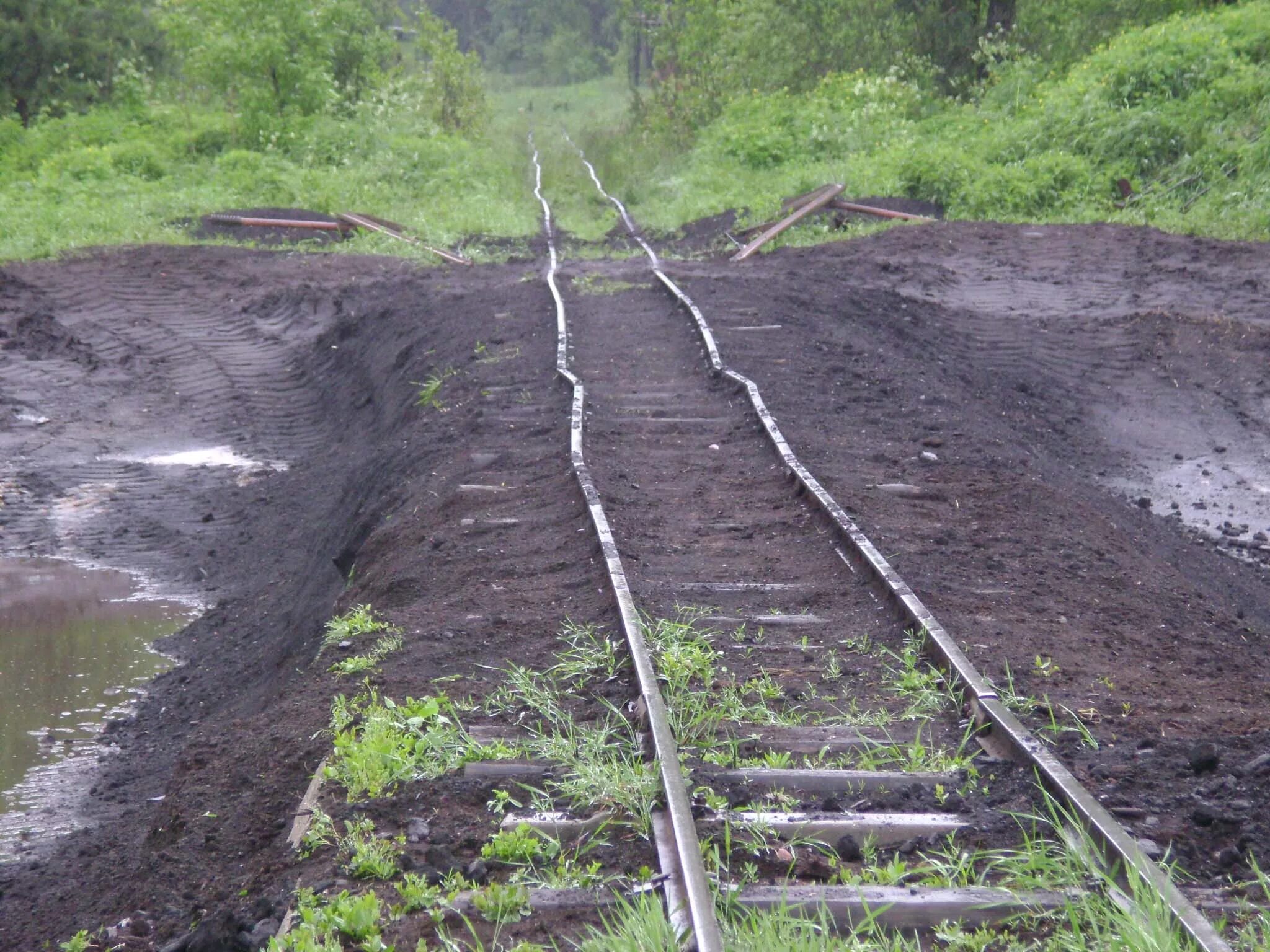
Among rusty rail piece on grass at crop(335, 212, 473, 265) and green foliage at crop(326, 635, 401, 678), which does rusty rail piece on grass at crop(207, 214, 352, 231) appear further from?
green foliage at crop(326, 635, 401, 678)

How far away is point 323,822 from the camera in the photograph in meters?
4.17

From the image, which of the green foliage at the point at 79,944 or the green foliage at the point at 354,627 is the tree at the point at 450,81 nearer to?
the green foliage at the point at 354,627

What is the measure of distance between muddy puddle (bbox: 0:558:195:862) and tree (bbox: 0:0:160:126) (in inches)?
850

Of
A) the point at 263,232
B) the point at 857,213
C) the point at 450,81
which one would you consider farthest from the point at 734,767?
the point at 450,81

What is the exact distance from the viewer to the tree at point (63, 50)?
26.5 m

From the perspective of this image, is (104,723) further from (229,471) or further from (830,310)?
(830,310)

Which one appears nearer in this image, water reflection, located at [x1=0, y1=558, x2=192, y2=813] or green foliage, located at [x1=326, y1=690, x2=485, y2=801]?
green foliage, located at [x1=326, y1=690, x2=485, y2=801]

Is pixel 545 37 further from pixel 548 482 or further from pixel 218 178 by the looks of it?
pixel 548 482

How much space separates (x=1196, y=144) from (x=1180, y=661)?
1573 centimetres

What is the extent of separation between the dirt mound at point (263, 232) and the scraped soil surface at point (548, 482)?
206 cm

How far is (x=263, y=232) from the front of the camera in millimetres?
20859

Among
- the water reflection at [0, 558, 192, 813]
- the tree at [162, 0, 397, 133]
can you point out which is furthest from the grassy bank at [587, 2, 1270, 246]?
the water reflection at [0, 558, 192, 813]

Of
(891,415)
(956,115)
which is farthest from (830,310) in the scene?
(956,115)

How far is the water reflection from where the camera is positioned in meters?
6.98
